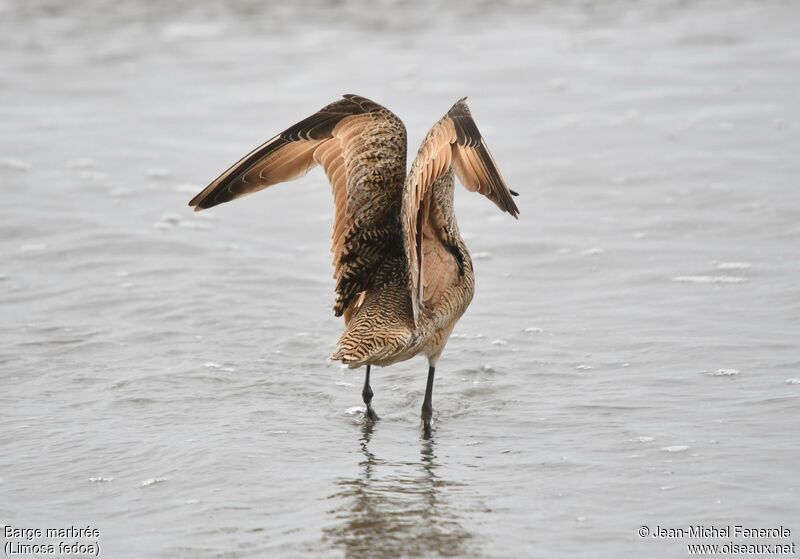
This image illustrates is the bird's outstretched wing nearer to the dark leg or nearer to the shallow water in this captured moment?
the dark leg

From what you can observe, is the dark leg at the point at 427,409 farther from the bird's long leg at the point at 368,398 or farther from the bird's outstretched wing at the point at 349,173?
the bird's outstretched wing at the point at 349,173

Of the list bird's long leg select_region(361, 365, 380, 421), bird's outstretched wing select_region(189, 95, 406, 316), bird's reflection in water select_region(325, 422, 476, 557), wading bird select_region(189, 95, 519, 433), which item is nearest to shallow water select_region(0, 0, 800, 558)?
bird's reflection in water select_region(325, 422, 476, 557)

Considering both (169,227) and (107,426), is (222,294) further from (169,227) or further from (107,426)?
(107,426)

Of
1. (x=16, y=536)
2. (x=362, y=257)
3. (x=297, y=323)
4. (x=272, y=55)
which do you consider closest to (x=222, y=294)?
(x=297, y=323)

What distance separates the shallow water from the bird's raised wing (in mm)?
917

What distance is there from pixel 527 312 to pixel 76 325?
111 inches

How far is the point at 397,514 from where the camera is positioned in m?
4.96

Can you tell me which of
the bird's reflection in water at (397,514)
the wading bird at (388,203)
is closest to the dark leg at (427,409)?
the wading bird at (388,203)

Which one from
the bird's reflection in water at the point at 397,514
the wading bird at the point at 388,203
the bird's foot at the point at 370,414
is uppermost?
the wading bird at the point at 388,203

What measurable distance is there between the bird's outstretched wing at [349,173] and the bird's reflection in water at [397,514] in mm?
1162

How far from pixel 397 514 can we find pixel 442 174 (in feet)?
6.16

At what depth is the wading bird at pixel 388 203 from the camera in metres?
5.97

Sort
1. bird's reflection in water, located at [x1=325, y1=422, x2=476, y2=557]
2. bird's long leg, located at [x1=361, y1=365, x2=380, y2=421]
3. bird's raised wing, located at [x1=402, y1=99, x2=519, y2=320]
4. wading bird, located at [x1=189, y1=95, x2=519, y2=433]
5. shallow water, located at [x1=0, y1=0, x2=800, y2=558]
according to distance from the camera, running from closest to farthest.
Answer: bird's reflection in water, located at [x1=325, y1=422, x2=476, y2=557], shallow water, located at [x1=0, y1=0, x2=800, y2=558], bird's raised wing, located at [x1=402, y1=99, x2=519, y2=320], wading bird, located at [x1=189, y1=95, x2=519, y2=433], bird's long leg, located at [x1=361, y1=365, x2=380, y2=421]

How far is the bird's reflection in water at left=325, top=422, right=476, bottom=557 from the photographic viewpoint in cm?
466
